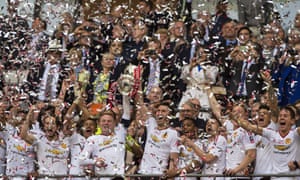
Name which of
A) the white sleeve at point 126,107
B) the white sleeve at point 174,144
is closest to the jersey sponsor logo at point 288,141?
the white sleeve at point 174,144

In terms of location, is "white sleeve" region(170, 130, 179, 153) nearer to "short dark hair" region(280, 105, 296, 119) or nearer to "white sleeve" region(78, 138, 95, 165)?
"white sleeve" region(78, 138, 95, 165)

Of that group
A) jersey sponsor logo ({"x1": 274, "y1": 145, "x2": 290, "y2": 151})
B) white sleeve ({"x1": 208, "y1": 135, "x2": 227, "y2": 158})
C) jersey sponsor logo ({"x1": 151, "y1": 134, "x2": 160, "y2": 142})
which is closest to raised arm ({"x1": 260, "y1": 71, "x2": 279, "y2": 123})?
jersey sponsor logo ({"x1": 274, "y1": 145, "x2": 290, "y2": 151})

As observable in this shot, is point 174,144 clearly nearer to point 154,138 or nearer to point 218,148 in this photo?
point 154,138

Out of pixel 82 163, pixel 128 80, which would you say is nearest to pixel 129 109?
pixel 128 80

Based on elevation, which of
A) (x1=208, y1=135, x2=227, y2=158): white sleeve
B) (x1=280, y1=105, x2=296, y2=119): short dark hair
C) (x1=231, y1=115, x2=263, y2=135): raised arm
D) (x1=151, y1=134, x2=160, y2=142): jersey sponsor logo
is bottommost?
(x1=208, y1=135, x2=227, y2=158): white sleeve

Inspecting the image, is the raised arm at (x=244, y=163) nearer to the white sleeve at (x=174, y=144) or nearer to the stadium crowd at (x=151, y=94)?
the stadium crowd at (x=151, y=94)

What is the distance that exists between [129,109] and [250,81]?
1.34 metres

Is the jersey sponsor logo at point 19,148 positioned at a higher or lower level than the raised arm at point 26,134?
lower

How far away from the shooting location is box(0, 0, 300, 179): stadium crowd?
1252 cm

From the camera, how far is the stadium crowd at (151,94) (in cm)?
1252

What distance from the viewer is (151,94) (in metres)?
13.5

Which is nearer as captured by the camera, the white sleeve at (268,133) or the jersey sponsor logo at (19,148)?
the white sleeve at (268,133)

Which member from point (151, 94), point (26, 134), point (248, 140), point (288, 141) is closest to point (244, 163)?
point (248, 140)

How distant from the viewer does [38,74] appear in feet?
47.9
